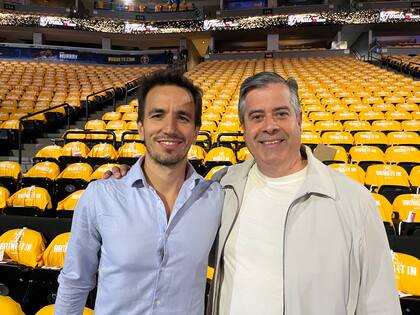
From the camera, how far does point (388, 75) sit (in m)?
12.2

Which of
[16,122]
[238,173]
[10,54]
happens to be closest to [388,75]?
[16,122]

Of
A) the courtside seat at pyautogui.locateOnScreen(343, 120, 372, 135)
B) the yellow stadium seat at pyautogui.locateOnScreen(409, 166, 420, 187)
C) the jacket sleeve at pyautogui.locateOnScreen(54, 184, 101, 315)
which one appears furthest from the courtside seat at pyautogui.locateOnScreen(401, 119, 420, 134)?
the jacket sleeve at pyautogui.locateOnScreen(54, 184, 101, 315)

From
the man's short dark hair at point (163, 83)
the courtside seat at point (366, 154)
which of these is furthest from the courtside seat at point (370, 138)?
the man's short dark hair at point (163, 83)

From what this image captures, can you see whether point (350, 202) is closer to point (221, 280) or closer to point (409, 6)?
point (221, 280)

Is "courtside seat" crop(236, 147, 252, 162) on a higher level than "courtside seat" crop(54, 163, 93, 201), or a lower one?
higher

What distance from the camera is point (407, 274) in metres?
2.34

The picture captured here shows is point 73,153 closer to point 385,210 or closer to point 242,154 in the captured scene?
point 242,154

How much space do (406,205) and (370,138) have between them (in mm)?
2717

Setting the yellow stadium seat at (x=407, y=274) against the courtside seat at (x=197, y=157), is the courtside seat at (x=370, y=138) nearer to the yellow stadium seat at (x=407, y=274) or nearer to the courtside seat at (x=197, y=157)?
the courtside seat at (x=197, y=157)

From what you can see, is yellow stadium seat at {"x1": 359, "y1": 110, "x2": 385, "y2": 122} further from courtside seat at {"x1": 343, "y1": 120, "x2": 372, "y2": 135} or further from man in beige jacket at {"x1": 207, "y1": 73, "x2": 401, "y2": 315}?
man in beige jacket at {"x1": 207, "y1": 73, "x2": 401, "y2": 315}

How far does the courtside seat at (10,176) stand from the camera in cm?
466

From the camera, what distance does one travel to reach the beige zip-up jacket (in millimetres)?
1288

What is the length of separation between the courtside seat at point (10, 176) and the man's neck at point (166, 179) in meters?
4.03

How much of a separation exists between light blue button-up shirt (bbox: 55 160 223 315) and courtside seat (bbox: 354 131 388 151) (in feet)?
17.4
